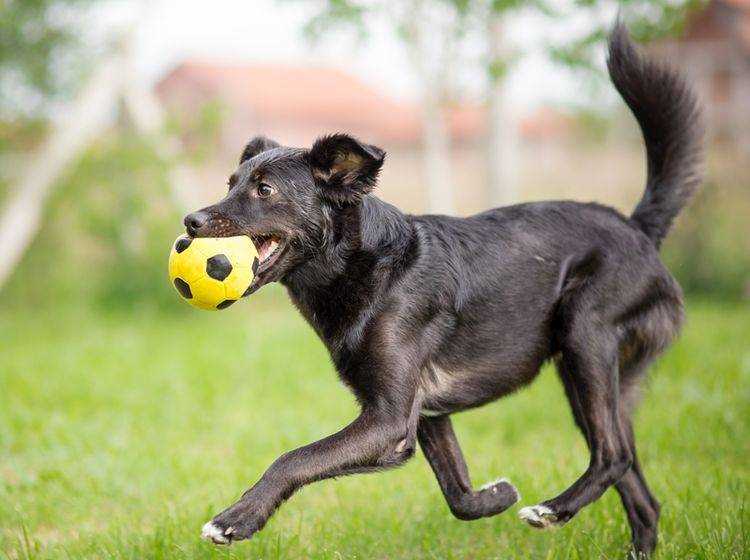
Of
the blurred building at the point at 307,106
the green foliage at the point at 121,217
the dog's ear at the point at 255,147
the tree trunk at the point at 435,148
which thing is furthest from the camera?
the blurred building at the point at 307,106

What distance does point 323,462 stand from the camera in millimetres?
2957

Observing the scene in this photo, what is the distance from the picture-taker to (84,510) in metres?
4.30

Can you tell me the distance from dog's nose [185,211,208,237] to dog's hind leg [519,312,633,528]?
161cm

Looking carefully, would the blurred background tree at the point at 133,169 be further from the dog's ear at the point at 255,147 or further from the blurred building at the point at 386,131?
the dog's ear at the point at 255,147

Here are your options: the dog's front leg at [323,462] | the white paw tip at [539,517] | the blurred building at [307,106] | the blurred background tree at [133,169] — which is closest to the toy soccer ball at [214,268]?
the dog's front leg at [323,462]

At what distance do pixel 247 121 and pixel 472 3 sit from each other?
2478 cm

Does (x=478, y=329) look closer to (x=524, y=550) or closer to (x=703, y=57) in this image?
(x=524, y=550)

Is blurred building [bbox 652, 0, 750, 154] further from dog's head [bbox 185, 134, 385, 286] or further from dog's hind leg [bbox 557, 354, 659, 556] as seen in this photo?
dog's head [bbox 185, 134, 385, 286]

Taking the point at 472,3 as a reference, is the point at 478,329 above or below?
below

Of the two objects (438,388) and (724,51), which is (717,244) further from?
(724,51)

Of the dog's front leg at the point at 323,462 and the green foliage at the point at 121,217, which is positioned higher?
the dog's front leg at the point at 323,462

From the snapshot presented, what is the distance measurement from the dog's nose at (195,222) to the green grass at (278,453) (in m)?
1.27

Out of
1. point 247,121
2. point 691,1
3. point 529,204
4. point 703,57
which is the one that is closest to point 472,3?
point 691,1

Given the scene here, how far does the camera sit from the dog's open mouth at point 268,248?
127 inches
